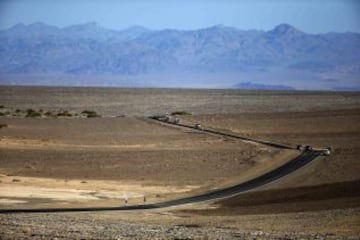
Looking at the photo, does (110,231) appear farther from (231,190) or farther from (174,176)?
(174,176)

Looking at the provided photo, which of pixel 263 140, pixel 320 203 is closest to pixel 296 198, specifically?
pixel 320 203

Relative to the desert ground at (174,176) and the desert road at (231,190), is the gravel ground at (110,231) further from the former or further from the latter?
the desert road at (231,190)

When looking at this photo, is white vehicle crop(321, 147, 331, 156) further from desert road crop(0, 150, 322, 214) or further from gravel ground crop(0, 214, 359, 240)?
gravel ground crop(0, 214, 359, 240)

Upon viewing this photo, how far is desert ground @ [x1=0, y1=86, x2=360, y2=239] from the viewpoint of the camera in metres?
27.4

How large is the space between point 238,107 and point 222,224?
101899 mm

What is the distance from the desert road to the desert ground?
3.34 feet

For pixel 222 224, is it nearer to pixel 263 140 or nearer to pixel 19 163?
pixel 19 163

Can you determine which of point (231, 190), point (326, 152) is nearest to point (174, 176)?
point (231, 190)

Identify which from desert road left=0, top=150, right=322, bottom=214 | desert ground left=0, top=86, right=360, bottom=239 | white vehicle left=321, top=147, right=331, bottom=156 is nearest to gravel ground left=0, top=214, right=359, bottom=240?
desert ground left=0, top=86, right=360, bottom=239

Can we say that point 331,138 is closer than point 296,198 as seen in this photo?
No

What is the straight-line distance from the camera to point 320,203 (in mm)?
37469

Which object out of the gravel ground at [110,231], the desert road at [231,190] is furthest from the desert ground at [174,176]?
the desert road at [231,190]

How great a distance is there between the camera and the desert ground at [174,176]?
89.8ft

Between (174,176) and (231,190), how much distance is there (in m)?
8.54
